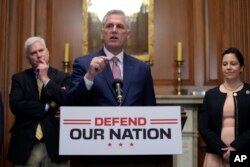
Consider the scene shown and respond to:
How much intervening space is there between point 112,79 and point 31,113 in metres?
1.00

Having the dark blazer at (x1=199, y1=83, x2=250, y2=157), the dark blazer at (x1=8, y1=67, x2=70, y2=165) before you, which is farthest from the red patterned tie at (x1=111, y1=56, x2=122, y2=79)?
the dark blazer at (x1=199, y1=83, x2=250, y2=157)

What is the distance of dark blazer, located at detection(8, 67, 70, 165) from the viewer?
2.90m

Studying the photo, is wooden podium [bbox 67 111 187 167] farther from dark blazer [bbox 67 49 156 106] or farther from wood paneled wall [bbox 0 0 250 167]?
wood paneled wall [bbox 0 0 250 167]

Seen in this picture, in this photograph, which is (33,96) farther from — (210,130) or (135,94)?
(210,130)

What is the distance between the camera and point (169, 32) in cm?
474

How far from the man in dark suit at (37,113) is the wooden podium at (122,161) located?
38.5 inches

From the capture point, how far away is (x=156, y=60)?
4691mm

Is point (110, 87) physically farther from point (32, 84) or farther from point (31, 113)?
point (32, 84)

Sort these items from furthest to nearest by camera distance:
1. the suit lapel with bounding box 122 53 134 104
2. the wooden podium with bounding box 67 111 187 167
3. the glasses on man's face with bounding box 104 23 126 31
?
the glasses on man's face with bounding box 104 23 126 31 < the suit lapel with bounding box 122 53 134 104 < the wooden podium with bounding box 67 111 187 167

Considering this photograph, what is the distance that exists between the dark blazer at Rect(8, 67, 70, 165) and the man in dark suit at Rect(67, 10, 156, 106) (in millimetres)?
718

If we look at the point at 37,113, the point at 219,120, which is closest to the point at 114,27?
the point at 37,113

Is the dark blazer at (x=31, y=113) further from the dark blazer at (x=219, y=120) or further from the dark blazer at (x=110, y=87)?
the dark blazer at (x=219, y=120)

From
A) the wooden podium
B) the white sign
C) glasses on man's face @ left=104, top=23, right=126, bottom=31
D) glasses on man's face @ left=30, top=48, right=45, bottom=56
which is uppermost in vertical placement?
glasses on man's face @ left=104, top=23, right=126, bottom=31

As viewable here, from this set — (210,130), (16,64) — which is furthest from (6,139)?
(210,130)
